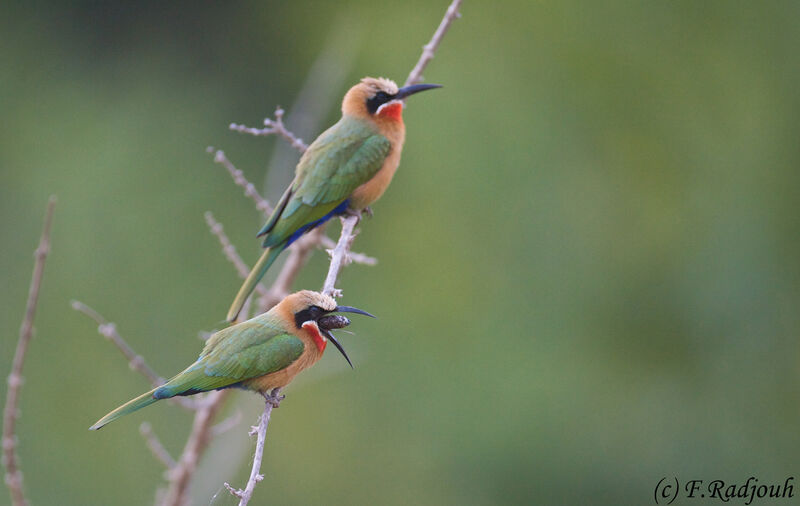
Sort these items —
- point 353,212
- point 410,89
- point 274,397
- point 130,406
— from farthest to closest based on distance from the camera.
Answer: point 353,212
point 410,89
point 274,397
point 130,406

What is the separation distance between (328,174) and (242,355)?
2.66 ft

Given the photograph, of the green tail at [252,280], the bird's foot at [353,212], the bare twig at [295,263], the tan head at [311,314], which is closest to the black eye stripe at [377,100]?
the bird's foot at [353,212]

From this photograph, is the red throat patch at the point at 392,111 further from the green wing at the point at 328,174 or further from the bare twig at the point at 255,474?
the bare twig at the point at 255,474

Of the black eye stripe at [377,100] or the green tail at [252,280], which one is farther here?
the black eye stripe at [377,100]

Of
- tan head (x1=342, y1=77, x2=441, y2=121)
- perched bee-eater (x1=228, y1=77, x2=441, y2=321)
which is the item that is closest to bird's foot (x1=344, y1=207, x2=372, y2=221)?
perched bee-eater (x1=228, y1=77, x2=441, y2=321)

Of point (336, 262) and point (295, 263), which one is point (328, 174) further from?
point (336, 262)

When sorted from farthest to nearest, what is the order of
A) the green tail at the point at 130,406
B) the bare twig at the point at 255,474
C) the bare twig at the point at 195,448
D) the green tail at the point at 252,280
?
1. the bare twig at the point at 195,448
2. the green tail at the point at 252,280
3. the green tail at the point at 130,406
4. the bare twig at the point at 255,474

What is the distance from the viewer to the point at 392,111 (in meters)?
3.50

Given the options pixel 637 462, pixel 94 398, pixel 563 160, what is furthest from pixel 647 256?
pixel 94 398

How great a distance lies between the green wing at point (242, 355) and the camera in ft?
8.42

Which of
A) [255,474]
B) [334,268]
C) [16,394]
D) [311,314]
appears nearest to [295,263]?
[311,314]

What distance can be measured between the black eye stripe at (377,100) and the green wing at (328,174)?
0.28 feet

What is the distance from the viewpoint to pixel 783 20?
7.70 metres

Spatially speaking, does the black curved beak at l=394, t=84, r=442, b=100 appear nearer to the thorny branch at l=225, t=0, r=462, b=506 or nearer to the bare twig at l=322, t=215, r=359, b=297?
the thorny branch at l=225, t=0, r=462, b=506
